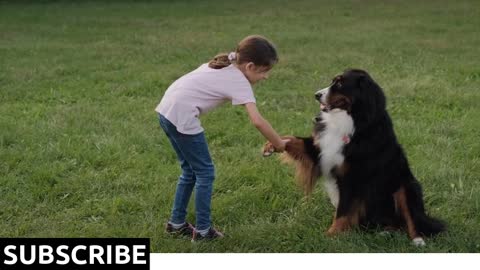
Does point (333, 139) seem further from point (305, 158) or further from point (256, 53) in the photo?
point (256, 53)

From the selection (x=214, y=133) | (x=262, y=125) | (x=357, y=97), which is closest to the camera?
(x=262, y=125)

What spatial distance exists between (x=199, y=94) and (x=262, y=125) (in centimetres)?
42

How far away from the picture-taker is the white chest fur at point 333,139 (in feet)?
12.1

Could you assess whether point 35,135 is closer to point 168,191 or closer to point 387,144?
point 168,191

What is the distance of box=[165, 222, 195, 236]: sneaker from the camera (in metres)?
3.89

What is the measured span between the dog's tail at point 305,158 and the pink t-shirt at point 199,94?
2.03ft

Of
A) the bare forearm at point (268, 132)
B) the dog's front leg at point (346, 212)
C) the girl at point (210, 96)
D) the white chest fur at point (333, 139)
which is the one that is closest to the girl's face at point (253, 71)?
the girl at point (210, 96)

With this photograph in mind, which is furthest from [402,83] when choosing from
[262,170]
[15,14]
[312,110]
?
[15,14]

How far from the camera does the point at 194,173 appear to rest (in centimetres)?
376

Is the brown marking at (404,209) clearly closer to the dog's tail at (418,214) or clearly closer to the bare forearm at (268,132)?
the dog's tail at (418,214)

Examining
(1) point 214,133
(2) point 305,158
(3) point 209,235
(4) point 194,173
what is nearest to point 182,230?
(3) point 209,235

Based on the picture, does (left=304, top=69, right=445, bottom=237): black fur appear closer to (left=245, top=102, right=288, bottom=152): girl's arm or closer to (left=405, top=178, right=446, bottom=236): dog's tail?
(left=405, top=178, right=446, bottom=236): dog's tail

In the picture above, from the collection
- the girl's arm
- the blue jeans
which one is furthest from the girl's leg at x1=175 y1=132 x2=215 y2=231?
the girl's arm

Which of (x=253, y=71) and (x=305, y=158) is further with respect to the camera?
(x=305, y=158)
